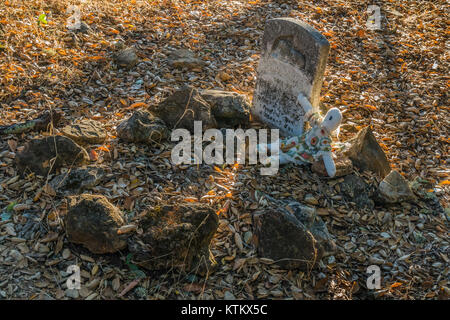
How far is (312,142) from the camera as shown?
4102 mm

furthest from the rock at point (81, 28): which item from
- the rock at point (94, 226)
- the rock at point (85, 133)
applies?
the rock at point (94, 226)

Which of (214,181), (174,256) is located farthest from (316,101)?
(174,256)

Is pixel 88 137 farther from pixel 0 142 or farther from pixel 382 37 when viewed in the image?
pixel 382 37

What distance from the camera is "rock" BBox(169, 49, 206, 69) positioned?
→ 565cm

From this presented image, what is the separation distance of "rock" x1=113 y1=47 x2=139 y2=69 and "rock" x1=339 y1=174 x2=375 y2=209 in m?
3.09

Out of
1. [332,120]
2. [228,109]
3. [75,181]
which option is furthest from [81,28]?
[332,120]

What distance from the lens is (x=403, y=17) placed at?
7074mm

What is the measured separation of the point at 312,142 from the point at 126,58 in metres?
2.78

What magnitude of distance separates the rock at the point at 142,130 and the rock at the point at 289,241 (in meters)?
1.41

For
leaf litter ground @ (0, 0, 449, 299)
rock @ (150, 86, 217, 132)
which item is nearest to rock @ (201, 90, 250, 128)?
rock @ (150, 86, 217, 132)

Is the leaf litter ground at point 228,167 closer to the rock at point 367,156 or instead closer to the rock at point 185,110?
the rock at point 367,156

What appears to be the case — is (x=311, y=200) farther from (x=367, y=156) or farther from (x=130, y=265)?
(x=130, y=265)

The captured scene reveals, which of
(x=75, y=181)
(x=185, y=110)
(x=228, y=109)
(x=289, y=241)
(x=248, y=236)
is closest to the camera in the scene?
(x=289, y=241)

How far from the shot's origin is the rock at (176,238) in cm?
312
